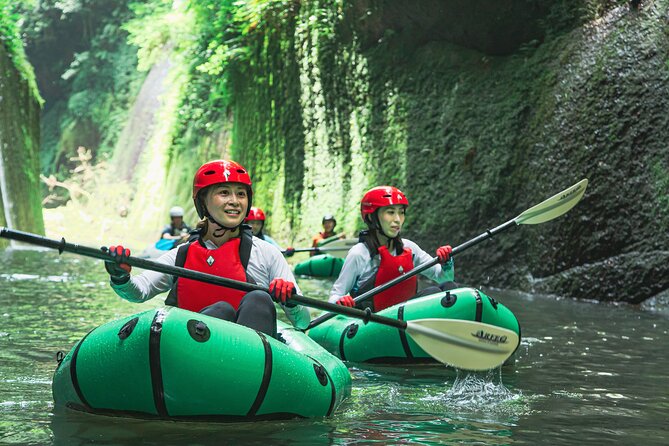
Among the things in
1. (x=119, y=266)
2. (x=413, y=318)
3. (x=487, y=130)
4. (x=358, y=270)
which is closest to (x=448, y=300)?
(x=413, y=318)

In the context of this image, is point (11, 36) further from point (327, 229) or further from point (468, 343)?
point (468, 343)

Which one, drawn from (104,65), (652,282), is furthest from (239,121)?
(104,65)

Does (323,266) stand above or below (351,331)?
above

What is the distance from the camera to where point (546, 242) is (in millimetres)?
10617

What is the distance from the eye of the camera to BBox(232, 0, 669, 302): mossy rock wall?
988cm

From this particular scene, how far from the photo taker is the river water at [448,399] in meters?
3.43

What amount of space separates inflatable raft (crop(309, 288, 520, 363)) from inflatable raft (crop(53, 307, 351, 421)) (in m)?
1.92

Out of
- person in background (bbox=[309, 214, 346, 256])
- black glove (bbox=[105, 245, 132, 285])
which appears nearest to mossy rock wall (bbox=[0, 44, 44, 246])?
person in background (bbox=[309, 214, 346, 256])

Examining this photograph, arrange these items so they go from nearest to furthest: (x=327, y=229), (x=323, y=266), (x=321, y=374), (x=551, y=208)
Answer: (x=321, y=374)
(x=551, y=208)
(x=323, y=266)
(x=327, y=229)

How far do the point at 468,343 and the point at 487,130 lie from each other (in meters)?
8.29

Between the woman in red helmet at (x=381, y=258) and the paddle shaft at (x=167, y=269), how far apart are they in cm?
185

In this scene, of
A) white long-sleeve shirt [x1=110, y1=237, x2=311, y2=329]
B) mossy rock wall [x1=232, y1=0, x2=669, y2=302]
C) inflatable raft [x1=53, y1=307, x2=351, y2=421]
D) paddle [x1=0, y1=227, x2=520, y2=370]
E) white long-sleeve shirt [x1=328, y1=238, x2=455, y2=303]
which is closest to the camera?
inflatable raft [x1=53, y1=307, x2=351, y2=421]

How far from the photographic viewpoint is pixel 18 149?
20.2m

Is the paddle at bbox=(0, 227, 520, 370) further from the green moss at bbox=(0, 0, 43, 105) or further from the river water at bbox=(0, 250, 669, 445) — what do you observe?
the green moss at bbox=(0, 0, 43, 105)
